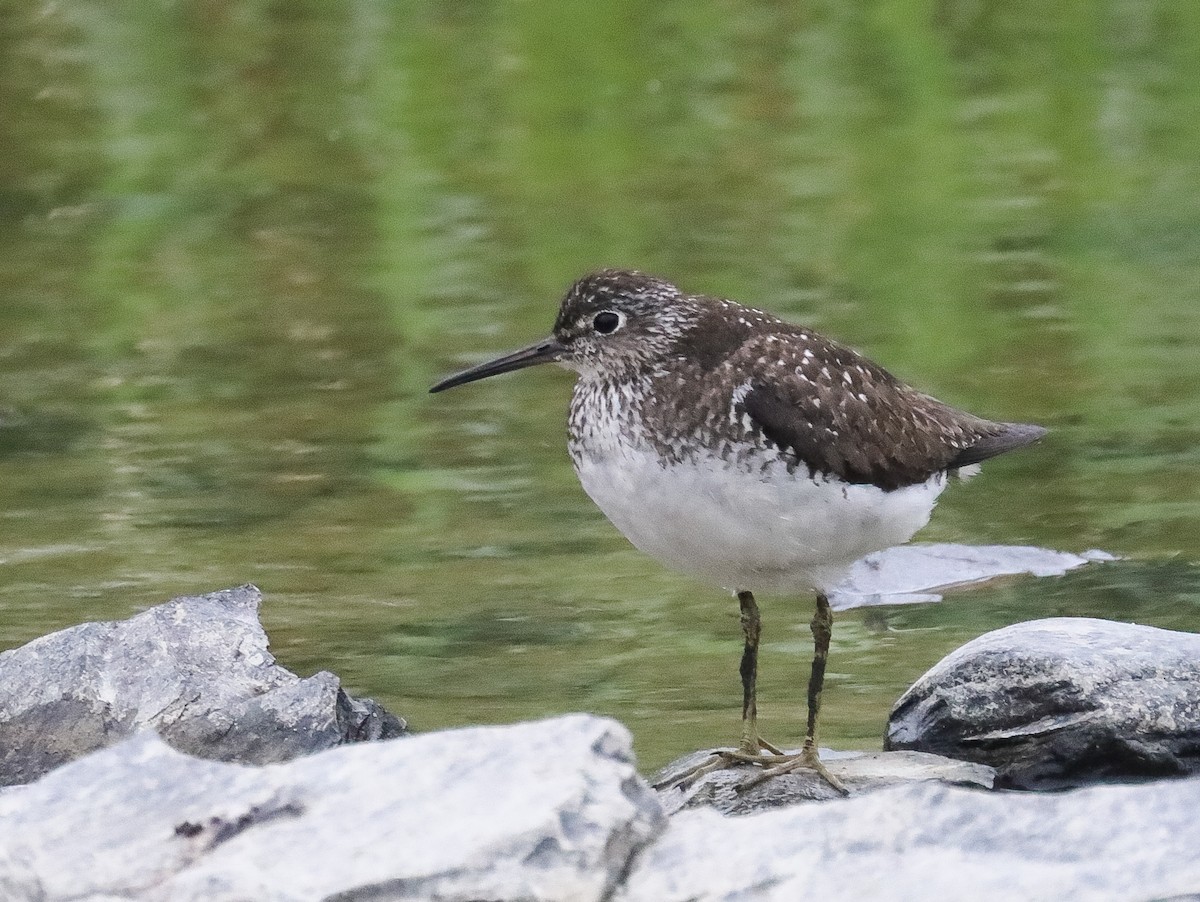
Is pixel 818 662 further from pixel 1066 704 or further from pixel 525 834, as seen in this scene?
pixel 525 834

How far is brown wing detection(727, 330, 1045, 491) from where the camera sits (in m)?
7.02

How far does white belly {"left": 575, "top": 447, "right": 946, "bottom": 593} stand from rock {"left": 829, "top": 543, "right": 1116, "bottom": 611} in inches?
108

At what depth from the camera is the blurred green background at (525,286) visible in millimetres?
9969

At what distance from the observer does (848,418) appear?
24.0ft

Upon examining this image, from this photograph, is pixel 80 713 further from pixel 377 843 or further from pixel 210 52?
pixel 210 52

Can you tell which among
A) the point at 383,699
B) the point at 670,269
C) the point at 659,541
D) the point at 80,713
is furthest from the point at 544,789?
the point at 670,269

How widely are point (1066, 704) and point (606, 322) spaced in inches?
81.6

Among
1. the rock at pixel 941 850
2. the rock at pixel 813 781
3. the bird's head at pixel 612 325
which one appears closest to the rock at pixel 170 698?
the rock at pixel 813 781

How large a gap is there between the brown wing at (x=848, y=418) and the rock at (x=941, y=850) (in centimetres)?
197

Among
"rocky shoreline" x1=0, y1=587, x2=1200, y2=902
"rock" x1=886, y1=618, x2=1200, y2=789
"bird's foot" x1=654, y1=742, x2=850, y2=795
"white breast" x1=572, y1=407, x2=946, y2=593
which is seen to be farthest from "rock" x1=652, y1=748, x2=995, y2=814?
"rocky shoreline" x1=0, y1=587, x2=1200, y2=902

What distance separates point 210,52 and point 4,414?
9.26 m

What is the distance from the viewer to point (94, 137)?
66.8 ft

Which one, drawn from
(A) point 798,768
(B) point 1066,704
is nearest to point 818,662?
(A) point 798,768

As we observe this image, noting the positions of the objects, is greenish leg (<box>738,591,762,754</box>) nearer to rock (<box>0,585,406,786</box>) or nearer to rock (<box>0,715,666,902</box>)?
rock (<box>0,585,406,786</box>)
